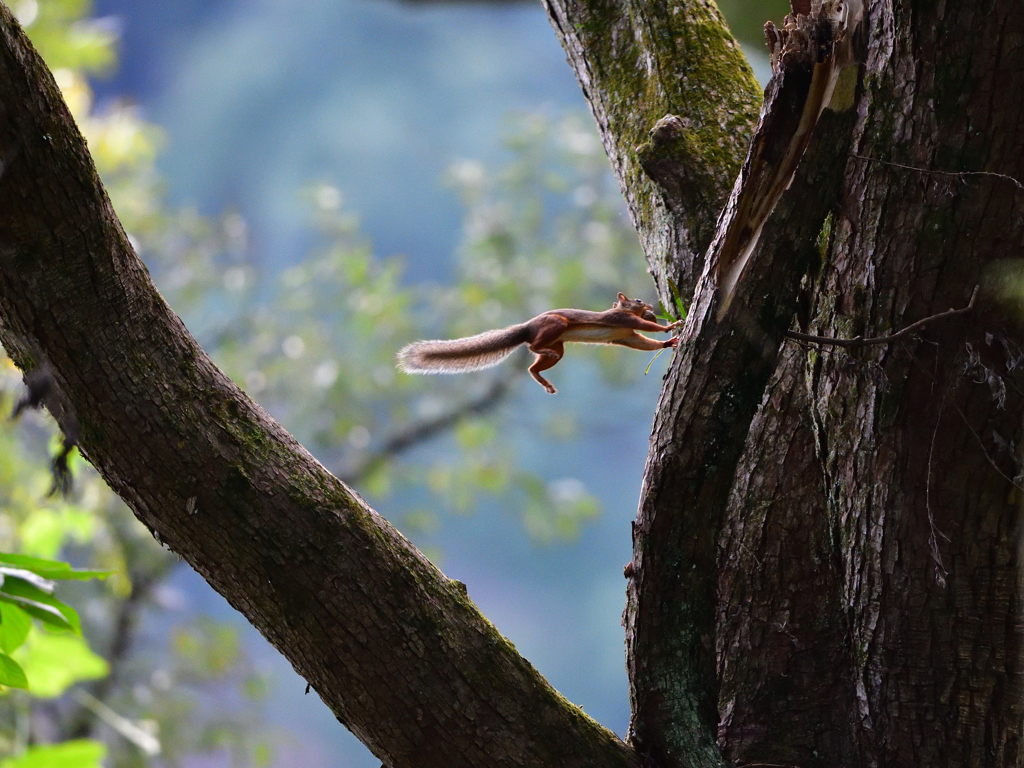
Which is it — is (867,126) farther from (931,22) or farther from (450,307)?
(450,307)

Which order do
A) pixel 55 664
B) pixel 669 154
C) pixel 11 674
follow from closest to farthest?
pixel 11 674, pixel 669 154, pixel 55 664

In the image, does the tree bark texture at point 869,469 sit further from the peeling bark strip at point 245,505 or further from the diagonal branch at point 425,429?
the diagonal branch at point 425,429

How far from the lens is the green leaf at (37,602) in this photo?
135cm

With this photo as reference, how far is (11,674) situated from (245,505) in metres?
0.42

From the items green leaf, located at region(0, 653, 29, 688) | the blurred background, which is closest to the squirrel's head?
green leaf, located at region(0, 653, 29, 688)

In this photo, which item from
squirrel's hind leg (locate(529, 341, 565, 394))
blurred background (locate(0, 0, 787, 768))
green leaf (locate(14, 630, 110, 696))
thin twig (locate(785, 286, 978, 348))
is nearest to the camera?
thin twig (locate(785, 286, 978, 348))

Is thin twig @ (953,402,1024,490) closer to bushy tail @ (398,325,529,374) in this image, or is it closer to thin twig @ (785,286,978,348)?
thin twig @ (785,286,978,348)

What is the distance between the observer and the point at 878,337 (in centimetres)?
150

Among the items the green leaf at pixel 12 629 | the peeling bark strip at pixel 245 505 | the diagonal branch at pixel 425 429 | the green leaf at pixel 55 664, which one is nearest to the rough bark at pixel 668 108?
the peeling bark strip at pixel 245 505

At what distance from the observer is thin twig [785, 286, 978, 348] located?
1.42m

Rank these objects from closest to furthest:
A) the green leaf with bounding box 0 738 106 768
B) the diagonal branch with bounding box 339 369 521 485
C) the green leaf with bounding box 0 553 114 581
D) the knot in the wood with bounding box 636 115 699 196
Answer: the green leaf with bounding box 0 553 114 581, the green leaf with bounding box 0 738 106 768, the knot in the wood with bounding box 636 115 699 196, the diagonal branch with bounding box 339 369 521 485

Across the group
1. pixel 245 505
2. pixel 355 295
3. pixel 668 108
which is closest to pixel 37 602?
pixel 245 505

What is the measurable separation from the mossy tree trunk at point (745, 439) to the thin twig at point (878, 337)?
0.10 ft

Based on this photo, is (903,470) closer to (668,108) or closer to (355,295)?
(668,108)
